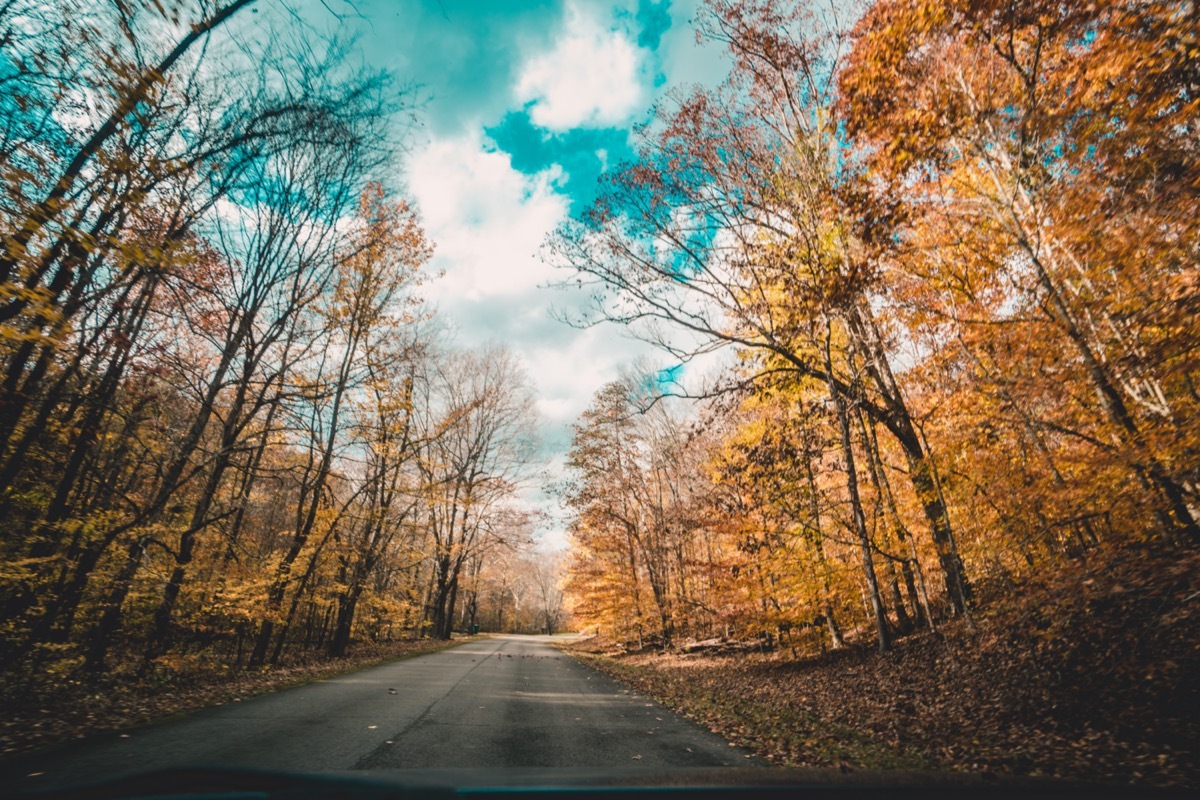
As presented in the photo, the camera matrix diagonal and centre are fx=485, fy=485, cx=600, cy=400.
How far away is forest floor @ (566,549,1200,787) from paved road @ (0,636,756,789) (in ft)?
3.76

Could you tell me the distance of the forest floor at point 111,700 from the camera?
17.1 feet

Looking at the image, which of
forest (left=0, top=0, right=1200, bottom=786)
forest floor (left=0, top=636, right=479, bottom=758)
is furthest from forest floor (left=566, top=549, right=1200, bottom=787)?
forest floor (left=0, top=636, right=479, bottom=758)

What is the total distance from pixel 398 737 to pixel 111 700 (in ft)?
16.5

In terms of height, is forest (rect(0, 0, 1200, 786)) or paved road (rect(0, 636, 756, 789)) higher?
forest (rect(0, 0, 1200, 786))

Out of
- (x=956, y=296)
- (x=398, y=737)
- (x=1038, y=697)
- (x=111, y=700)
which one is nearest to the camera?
(x=398, y=737)

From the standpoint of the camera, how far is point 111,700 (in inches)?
276

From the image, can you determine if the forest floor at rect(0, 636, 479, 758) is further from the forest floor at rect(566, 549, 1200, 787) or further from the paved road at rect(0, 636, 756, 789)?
the forest floor at rect(566, 549, 1200, 787)

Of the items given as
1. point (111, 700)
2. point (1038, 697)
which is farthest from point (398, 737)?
point (1038, 697)

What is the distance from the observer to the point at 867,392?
1134 cm

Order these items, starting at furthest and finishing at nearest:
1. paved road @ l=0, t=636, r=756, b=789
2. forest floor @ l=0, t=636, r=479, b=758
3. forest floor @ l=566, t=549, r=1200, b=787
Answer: forest floor @ l=0, t=636, r=479, b=758 → forest floor @ l=566, t=549, r=1200, b=787 → paved road @ l=0, t=636, r=756, b=789

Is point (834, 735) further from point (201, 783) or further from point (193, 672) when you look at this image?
point (193, 672)

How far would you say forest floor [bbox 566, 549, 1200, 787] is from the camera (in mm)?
4896

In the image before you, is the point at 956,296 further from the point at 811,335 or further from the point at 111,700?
the point at 111,700

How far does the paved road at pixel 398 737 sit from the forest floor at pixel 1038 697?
1.15 meters
